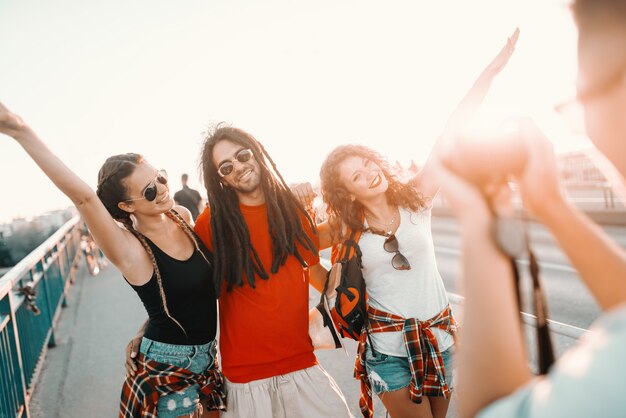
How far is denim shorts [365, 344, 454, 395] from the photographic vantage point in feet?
7.69

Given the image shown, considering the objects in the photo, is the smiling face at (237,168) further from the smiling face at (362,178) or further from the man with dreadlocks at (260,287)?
the smiling face at (362,178)

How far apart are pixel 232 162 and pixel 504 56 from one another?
1.62 metres

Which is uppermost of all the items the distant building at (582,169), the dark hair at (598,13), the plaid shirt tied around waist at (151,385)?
the dark hair at (598,13)

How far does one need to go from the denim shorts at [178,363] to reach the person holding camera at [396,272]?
92 cm

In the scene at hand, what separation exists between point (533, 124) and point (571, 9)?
0.24 m

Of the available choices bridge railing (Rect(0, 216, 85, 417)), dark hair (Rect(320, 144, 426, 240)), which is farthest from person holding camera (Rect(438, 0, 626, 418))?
bridge railing (Rect(0, 216, 85, 417))

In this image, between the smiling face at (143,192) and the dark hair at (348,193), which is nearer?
the smiling face at (143,192)

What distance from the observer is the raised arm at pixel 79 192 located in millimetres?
1716

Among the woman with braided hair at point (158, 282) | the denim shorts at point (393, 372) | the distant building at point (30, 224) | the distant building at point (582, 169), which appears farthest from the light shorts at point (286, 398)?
the distant building at point (30, 224)

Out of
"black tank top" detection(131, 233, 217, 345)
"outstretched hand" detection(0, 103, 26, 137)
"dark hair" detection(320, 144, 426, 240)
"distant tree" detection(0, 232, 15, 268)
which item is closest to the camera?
"outstretched hand" detection(0, 103, 26, 137)

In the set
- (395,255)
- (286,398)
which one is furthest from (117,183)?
(395,255)

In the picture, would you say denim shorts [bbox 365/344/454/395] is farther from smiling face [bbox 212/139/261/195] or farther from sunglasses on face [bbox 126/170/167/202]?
sunglasses on face [bbox 126/170/167/202]

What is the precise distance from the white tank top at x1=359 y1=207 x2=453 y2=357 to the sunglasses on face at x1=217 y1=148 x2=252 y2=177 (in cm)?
85

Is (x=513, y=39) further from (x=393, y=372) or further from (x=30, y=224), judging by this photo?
(x=30, y=224)
